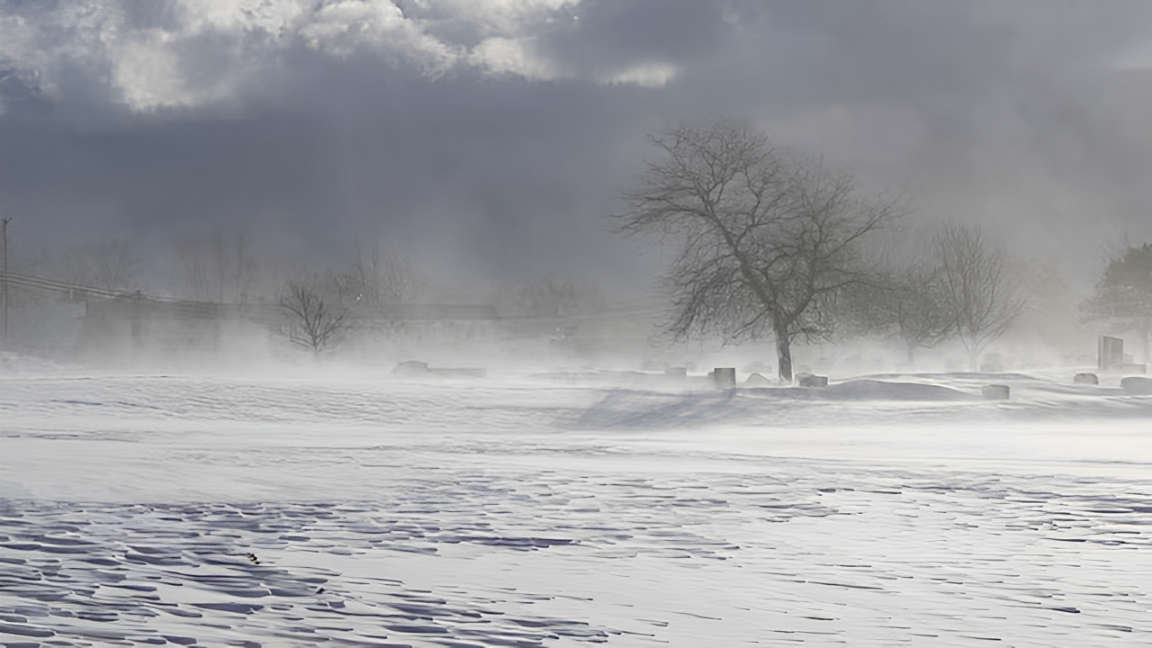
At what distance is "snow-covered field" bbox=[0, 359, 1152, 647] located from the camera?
5871 millimetres

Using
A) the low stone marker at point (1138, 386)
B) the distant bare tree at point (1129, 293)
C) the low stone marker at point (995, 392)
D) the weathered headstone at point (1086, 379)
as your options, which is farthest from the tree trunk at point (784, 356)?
the distant bare tree at point (1129, 293)

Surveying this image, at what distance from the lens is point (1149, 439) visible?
20203 millimetres

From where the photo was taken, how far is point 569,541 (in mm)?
8641

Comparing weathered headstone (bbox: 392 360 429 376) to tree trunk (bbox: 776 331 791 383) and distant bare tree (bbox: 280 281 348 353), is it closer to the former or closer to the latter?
distant bare tree (bbox: 280 281 348 353)

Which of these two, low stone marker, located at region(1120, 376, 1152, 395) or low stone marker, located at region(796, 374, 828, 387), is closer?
low stone marker, located at region(796, 374, 828, 387)

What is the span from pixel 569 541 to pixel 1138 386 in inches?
1223

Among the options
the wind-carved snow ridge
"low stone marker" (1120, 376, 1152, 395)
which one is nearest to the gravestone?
the wind-carved snow ridge

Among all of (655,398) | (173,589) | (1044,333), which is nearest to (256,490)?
(173,589)

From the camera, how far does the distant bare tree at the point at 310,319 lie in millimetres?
63719

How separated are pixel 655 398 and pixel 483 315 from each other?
61071 millimetres

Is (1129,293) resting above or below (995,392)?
above

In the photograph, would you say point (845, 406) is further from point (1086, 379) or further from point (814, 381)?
point (1086, 379)

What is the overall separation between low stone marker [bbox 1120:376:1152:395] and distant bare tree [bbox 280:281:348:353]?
40.0 m

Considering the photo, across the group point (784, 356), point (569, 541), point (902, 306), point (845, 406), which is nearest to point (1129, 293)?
point (902, 306)
